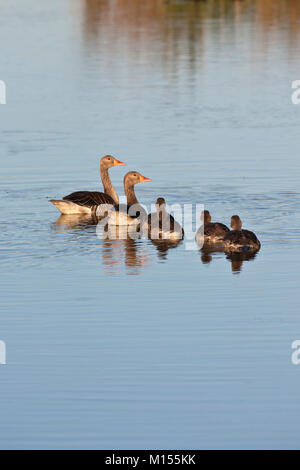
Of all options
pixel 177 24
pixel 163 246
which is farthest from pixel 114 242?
pixel 177 24

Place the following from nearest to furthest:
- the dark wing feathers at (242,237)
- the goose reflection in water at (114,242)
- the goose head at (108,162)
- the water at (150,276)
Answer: the water at (150,276), the goose reflection in water at (114,242), the dark wing feathers at (242,237), the goose head at (108,162)

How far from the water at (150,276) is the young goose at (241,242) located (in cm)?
22

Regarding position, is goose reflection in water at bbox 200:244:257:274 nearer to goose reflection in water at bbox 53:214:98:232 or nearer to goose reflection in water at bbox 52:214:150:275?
goose reflection in water at bbox 52:214:150:275

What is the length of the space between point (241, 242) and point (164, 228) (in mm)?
1563

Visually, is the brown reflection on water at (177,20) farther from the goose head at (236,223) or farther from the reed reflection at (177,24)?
the goose head at (236,223)

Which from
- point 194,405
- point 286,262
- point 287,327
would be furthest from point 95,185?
point 194,405

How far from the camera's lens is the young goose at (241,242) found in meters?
14.1

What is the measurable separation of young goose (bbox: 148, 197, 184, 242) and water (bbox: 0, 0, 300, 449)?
252mm

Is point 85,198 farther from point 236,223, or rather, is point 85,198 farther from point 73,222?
point 236,223

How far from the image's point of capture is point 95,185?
1931 cm

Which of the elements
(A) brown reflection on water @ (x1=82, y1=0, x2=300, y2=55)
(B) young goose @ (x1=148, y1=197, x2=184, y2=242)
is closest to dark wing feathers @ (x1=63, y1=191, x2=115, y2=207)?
(B) young goose @ (x1=148, y1=197, x2=184, y2=242)

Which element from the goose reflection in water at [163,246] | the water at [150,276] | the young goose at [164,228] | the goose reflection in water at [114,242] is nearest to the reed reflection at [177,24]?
the water at [150,276]

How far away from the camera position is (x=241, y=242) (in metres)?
14.1

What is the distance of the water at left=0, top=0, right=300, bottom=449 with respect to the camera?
8602mm
